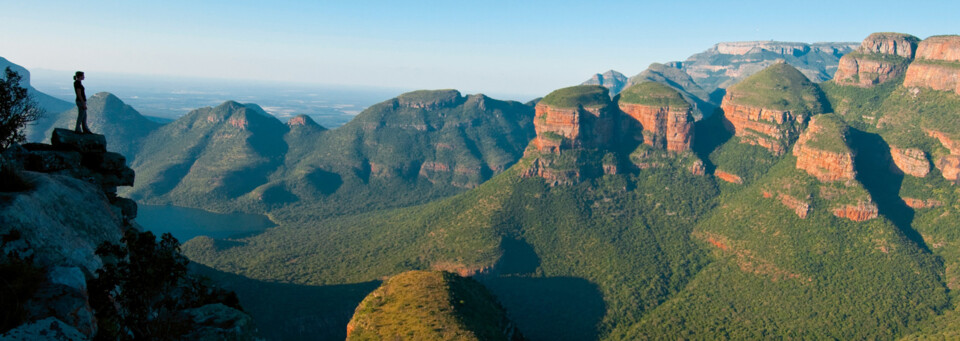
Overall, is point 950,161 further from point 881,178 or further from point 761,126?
point 761,126

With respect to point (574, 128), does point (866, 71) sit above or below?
above

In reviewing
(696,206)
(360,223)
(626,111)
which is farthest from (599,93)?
(360,223)

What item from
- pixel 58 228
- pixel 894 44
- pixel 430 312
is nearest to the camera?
pixel 58 228

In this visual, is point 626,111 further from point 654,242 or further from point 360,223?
point 360,223

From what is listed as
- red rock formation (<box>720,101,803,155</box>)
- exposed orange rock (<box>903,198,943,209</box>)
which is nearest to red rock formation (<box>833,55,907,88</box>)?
red rock formation (<box>720,101,803,155</box>)

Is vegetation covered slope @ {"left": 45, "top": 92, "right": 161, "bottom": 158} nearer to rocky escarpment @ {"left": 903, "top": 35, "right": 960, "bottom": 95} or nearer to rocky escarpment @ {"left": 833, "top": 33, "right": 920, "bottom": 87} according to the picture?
rocky escarpment @ {"left": 833, "top": 33, "right": 920, "bottom": 87}

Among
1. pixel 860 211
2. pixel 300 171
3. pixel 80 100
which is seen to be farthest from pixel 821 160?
pixel 300 171
